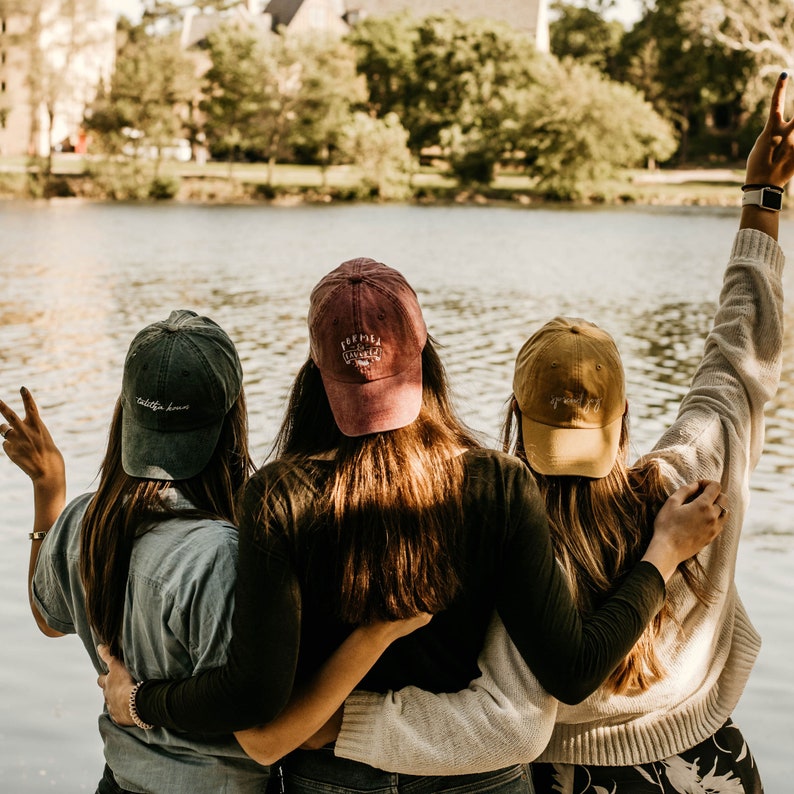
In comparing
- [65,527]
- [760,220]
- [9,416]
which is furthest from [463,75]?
[65,527]

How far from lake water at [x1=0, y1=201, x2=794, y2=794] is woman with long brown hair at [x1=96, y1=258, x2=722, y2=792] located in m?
0.41

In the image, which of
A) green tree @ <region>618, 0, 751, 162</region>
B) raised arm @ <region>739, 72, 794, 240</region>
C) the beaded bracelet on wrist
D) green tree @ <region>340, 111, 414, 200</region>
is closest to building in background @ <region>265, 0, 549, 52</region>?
green tree @ <region>618, 0, 751, 162</region>

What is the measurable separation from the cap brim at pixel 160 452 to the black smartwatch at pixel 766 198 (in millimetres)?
1069

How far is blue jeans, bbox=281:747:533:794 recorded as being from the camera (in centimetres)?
145

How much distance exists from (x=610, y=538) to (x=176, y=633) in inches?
24.6

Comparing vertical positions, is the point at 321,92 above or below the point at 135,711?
above

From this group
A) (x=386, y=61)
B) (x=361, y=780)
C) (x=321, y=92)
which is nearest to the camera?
(x=361, y=780)

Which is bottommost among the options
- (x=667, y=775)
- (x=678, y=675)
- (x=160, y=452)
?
(x=667, y=775)

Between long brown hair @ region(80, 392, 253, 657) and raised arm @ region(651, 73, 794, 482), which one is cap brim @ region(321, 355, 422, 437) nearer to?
long brown hair @ region(80, 392, 253, 657)

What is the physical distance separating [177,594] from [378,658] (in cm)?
26

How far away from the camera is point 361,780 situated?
4.75 ft

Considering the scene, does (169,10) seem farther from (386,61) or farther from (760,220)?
(760,220)

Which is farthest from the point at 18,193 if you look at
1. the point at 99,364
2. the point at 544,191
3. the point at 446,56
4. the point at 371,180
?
the point at 99,364

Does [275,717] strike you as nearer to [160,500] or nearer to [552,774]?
[160,500]
